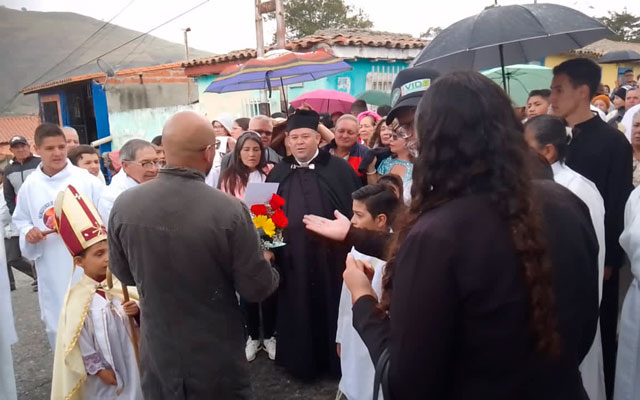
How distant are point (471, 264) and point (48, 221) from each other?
419cm

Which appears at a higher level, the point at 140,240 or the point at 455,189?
the point at 455,189

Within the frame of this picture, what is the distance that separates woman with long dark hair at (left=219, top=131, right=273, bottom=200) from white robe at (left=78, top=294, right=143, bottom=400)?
2.05 meters

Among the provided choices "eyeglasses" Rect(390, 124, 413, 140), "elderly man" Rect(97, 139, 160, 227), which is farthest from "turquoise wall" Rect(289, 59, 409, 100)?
"eyeglasses" Rect(390, 124, 413, 140)

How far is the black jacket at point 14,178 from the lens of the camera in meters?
7.04

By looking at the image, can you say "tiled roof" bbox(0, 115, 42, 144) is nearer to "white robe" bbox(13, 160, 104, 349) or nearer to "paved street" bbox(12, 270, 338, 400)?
"paved street" bbox(12, 270, 338, 400)

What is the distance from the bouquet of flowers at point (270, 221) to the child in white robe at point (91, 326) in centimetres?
112

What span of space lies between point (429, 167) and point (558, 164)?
189 centimetres

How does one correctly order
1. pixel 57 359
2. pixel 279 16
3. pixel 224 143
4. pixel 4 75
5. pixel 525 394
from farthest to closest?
pixel 4 75, pixel 279 16, pixel 224 143, pixel 57 359, pixel 525 394

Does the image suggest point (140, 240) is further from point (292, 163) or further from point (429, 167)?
point (292, 163)

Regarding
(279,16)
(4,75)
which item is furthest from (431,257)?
(4,75)

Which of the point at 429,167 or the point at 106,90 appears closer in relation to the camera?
the point at 429,167

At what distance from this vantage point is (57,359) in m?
2.81

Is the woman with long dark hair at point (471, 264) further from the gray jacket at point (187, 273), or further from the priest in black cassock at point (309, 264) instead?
the priest in black cassock at point (309, 264)

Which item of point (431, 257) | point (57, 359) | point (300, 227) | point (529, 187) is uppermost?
point (529, 187)
